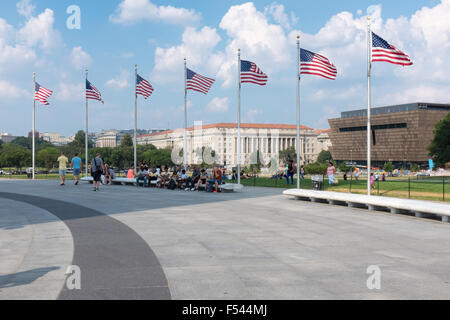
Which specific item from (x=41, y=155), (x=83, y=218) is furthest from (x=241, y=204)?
(x=41, y=155)

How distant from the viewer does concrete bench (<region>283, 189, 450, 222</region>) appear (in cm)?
1384

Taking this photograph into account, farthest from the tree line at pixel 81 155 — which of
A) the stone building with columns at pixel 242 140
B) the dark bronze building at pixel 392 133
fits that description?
the dark bronze building at pixel 392 133

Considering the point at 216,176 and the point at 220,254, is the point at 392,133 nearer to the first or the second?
the point at 216,176

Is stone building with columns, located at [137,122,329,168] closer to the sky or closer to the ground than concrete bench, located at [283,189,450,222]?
closer to the sky

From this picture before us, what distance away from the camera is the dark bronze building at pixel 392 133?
352ft

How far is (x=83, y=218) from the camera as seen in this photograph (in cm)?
1344

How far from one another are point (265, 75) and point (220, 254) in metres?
19.1

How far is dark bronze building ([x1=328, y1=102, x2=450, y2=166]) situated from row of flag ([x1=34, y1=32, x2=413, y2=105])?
289 feet

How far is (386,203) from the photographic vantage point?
1556cm

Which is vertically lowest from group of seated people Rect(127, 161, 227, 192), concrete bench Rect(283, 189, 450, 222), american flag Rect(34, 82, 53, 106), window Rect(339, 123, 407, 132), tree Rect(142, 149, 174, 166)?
concrete bench Rect(283, 189, 450, 222)

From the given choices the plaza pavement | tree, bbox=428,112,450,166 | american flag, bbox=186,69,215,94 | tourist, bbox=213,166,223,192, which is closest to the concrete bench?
the plaza pavement

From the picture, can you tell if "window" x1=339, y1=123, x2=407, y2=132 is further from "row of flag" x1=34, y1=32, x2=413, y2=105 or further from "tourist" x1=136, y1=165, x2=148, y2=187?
"tourist" x1=136, y1=165, x2=148, y2=187

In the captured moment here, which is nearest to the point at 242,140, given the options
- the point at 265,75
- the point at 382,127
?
the point at 382,127
